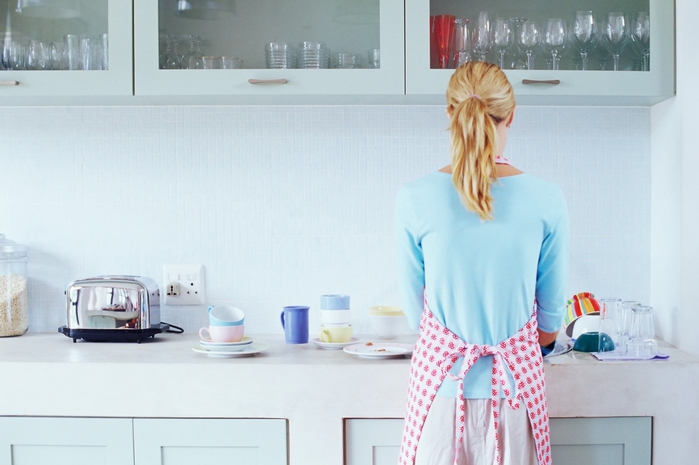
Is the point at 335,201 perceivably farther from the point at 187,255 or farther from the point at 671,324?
the point at 671,324

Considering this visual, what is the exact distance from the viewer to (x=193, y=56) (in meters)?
1.78

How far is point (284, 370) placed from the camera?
5.30 feet

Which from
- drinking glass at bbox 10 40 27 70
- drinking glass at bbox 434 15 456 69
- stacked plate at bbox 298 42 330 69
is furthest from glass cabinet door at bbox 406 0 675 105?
drinking glass at bbox 10 40 27 70

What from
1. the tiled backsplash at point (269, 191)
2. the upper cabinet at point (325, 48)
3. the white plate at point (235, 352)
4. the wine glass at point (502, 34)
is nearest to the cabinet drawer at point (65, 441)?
the white plate at point (235, 352)

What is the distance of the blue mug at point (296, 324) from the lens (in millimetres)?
1873

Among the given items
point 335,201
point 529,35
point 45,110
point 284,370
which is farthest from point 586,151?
point 45,110

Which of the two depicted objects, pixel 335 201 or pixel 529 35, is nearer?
pixel 529 35

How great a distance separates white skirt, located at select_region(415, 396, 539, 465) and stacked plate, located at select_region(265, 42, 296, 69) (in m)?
0.93

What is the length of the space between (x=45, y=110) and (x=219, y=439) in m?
1.12

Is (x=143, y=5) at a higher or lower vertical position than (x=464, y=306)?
higher

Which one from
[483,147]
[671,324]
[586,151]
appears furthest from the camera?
[586,151]

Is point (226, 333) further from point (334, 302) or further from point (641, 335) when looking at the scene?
point (641, 335)

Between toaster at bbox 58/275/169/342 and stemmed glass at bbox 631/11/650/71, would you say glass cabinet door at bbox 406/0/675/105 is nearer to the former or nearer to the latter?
stemmed glass at bbox 631/11/650/71

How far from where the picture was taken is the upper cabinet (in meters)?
1.73
